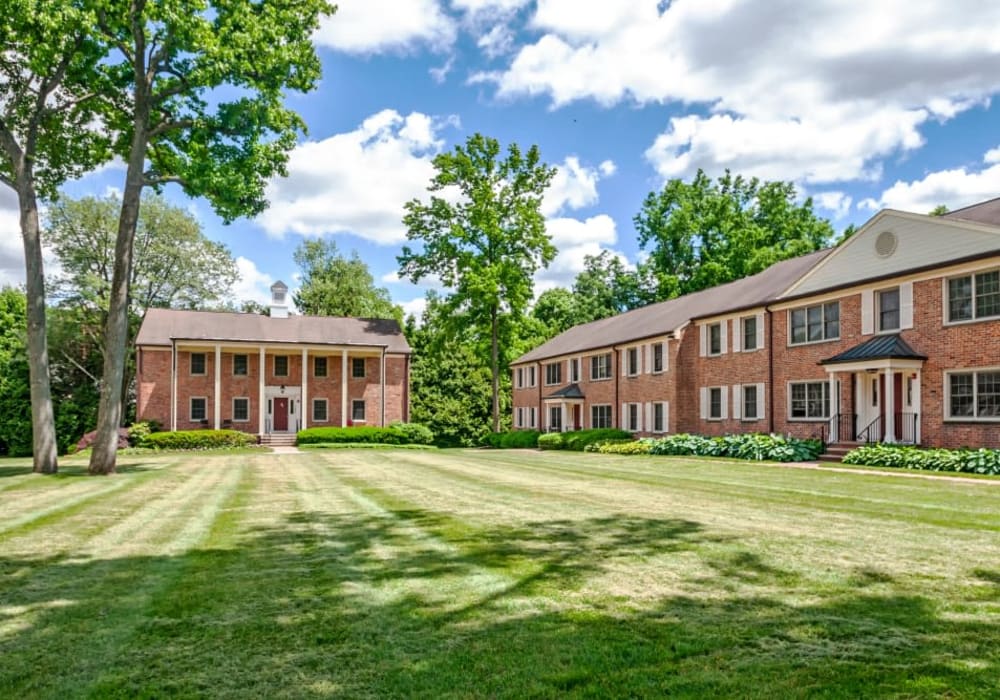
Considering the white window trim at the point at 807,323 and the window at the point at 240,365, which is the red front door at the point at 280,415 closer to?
the window at the point at 240,365

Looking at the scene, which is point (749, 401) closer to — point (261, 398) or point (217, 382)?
point (261, 398)

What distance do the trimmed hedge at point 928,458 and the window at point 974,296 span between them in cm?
362

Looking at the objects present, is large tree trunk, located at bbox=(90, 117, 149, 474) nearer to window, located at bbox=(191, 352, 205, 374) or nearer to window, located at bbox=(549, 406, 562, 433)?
window, located at bbox=(191, 352, 205, 374)

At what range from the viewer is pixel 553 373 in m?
44.2

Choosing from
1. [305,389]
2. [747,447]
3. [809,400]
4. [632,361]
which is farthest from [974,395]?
→ [305,389]

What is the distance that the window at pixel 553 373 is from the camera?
43.2 m

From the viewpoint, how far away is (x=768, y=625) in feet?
14.4

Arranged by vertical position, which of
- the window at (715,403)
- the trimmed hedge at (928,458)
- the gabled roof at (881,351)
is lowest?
the trimmed hedge at (928,458)

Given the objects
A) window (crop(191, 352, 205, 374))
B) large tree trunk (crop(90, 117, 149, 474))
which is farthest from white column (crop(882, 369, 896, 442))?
window (crop(191, 352, 205, 374))

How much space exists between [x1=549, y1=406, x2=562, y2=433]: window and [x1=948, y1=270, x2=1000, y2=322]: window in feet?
80.8

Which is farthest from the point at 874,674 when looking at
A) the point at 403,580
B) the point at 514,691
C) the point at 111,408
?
the point at 111,408

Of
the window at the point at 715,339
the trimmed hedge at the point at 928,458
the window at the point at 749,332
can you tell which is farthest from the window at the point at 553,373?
the trimmed hedge at the point at 928,458

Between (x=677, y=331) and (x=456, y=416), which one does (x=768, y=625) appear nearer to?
(x=677, y=331)

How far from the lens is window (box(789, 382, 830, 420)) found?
24.1 m
